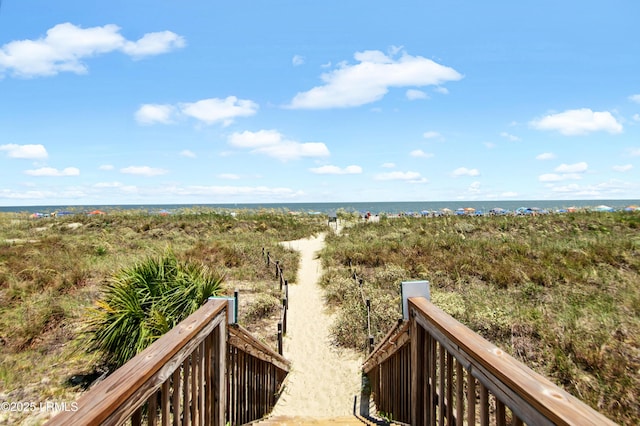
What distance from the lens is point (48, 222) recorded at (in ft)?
94.4

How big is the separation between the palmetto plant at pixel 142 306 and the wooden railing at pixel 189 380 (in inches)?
88.4

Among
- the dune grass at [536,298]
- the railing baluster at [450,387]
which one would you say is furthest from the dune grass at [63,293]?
the railing baluster at [450,387]

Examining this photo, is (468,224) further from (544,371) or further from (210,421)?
(210,421)

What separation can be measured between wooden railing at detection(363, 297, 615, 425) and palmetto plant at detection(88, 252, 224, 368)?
4.05 metres

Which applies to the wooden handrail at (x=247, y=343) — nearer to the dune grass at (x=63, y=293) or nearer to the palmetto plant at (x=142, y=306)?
the palmetto plant at (x=142, y=306)

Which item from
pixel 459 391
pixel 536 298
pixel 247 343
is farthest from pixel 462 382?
pixel 536 298

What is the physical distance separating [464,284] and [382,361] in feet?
25.3

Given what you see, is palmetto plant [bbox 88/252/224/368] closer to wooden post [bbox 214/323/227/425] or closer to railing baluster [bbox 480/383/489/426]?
Result: wooden post [bbox 214/323/227/425]

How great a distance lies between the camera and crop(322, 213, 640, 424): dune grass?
564 centimetres

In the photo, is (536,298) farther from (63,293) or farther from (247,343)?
(63,293)

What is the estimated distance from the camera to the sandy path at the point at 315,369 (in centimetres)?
597

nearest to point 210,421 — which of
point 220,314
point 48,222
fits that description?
point 220,314

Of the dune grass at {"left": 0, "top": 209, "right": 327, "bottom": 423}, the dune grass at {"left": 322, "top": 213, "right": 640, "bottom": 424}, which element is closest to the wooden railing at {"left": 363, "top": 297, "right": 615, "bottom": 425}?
the dune grass at {"left": 322, "top": 213, "right": 640, "bottom": 424}

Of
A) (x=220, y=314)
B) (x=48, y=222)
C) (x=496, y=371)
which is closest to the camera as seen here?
(x=496, y=371)
